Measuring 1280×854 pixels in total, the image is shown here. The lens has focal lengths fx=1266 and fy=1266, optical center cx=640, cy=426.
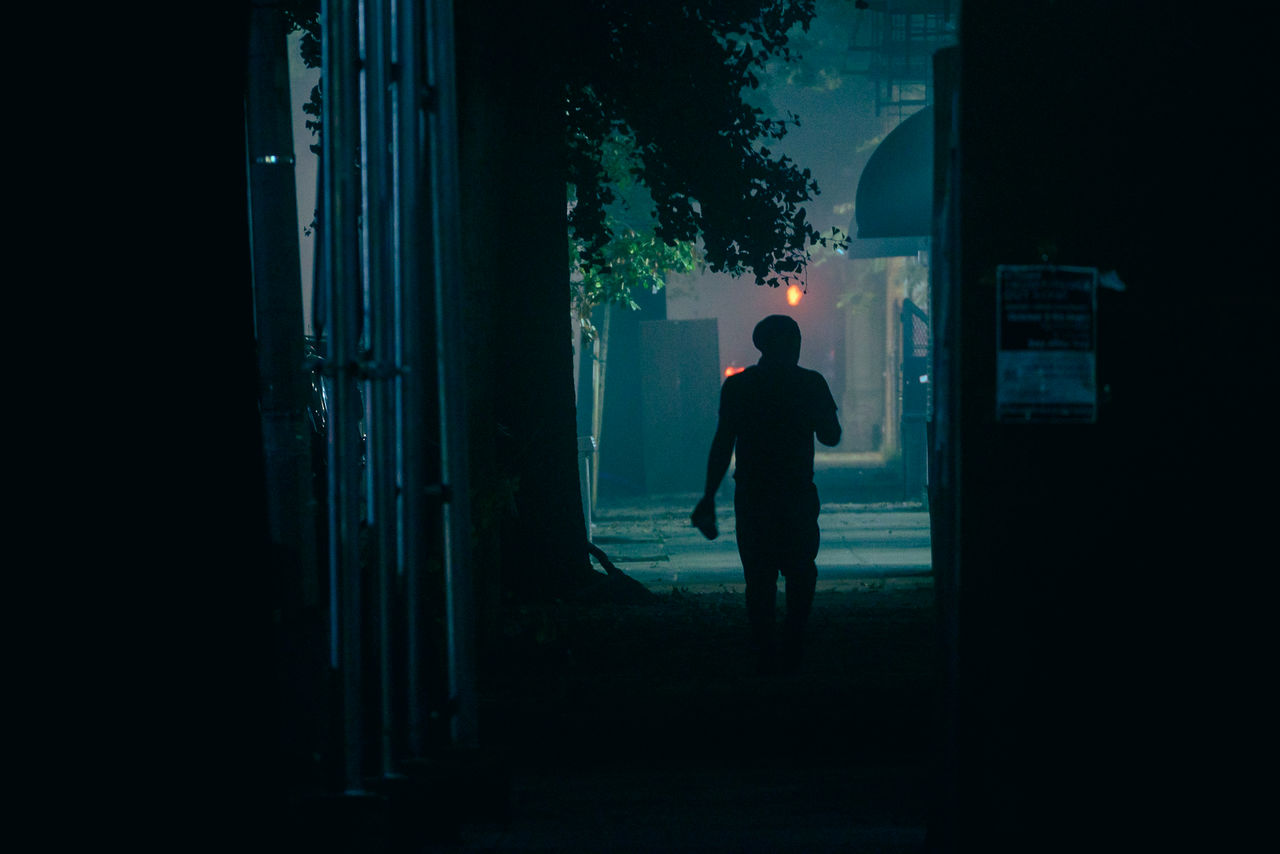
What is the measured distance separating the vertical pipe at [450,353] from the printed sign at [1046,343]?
5.87 feet

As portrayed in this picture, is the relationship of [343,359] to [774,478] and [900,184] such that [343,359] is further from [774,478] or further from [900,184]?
[900,184]

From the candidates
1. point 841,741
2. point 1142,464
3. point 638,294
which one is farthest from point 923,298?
point 1142,464

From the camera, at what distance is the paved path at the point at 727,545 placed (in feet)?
41.8

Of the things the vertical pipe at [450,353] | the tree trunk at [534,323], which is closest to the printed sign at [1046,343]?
the vertical pipe at [450,353]

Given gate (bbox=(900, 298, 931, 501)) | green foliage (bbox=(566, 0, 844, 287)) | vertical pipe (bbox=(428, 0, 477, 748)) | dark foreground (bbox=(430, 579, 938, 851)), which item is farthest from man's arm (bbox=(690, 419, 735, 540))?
gate (bbox=(900, 298, 931, 501))

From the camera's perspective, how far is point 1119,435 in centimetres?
362

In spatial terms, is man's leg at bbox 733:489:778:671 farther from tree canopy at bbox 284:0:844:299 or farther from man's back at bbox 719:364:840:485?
tree canopy at bbox 284:0:844:299

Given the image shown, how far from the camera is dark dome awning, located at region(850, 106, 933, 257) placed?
14.6m

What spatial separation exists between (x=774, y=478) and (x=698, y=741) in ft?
4.70

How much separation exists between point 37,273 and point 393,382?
1160 millimetres

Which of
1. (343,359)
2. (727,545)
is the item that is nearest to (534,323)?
(343,359)

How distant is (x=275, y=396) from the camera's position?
5.60m

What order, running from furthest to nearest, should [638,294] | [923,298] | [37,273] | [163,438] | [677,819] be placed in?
[923,298]
[638,294]
[677,819]
[163,438]
[37,273]

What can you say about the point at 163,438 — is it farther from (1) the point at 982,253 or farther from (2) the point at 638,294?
(2) the point at 638,294
